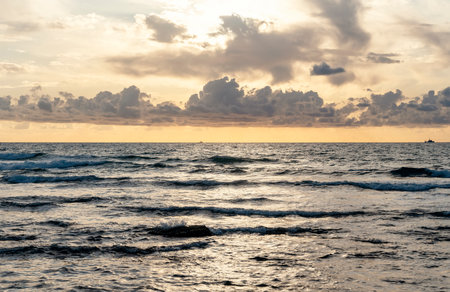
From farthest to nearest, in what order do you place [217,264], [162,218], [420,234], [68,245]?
[162,218] → [420,234] → [68,245] → [217,264]

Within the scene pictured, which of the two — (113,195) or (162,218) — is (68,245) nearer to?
(162,218)

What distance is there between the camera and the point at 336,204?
22.6 m

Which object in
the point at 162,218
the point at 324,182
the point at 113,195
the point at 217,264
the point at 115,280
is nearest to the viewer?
the point at 115,280

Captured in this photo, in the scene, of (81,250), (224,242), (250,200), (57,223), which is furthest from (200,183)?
(81,250)

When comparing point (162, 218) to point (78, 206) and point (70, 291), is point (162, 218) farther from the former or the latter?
point (70, 291)

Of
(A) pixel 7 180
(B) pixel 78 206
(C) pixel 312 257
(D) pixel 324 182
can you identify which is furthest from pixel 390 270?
(A) pixel 7 180

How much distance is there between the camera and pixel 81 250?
484 inches

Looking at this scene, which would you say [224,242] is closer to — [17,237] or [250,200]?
[17,237]

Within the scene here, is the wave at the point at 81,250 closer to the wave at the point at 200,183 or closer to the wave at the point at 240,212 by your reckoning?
the wave at the point at 240,212

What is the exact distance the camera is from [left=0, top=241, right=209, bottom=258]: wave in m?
11.8

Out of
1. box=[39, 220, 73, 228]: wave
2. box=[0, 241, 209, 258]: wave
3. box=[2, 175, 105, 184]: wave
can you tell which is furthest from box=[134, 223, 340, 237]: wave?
box=[2, 175, 105, 184]: wave

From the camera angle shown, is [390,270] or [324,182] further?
[324,182]

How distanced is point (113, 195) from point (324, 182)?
62.6ft

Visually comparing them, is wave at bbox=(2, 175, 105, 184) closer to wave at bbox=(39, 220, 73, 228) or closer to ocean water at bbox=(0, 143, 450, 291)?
ocean water at bbox=(0, 143, 450, 291)
